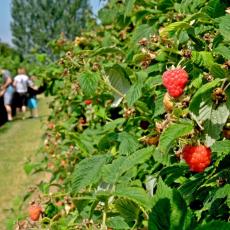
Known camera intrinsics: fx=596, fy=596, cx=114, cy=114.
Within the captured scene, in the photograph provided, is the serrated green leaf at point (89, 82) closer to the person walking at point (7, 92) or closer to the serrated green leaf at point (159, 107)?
the serrated green leaf at point (159, 107)

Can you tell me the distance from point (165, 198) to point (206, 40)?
26.7 inches

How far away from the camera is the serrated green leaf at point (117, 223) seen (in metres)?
1.56

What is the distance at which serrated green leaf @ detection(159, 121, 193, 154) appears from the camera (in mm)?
1256

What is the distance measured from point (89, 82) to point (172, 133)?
82cm

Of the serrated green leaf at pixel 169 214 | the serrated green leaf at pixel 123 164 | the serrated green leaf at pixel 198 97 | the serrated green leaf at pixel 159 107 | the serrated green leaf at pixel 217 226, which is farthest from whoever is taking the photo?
the serrated green leaf at pixel 159 107

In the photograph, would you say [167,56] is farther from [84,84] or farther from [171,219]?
[171,219]

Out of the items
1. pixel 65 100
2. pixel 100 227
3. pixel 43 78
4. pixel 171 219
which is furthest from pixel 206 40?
pixel 43 78

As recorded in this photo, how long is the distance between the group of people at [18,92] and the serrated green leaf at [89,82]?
15.0 m

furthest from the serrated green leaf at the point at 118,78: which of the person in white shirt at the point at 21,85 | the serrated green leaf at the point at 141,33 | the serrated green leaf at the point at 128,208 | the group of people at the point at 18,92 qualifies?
the person in white shirt at the point at 21,85

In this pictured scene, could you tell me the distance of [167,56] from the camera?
178 cm

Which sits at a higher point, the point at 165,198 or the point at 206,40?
the point at 206,40

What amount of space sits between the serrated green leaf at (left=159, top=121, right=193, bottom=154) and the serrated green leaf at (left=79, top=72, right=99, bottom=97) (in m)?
0.76

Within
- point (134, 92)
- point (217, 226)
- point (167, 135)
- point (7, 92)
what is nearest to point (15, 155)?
point (7, 92)

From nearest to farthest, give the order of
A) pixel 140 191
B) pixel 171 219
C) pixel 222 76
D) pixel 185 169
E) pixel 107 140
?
pixel 171 219 → pixel 222 76 → pixel 140 191 → pixel 185 169 → pixel 107 140
